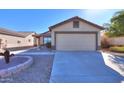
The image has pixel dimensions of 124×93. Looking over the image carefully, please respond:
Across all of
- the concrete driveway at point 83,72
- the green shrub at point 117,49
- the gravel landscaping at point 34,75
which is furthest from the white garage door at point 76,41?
the gravel landscaping at point 34,75

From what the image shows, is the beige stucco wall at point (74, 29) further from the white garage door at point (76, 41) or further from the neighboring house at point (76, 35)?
the white garage door at point (76, 41)

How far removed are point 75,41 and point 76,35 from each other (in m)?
0.64

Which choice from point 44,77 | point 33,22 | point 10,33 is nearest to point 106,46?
point 33,22

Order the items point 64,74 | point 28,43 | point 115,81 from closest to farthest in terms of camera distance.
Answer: point 115,81 < point 64,74 < point 28,43

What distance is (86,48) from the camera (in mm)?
17766

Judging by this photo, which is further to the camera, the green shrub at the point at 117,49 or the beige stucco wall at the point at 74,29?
the beige stucco wall at the point at 74,29

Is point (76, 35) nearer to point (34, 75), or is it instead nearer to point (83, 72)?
point (83, 72)

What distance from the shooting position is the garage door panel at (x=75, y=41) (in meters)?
17.7

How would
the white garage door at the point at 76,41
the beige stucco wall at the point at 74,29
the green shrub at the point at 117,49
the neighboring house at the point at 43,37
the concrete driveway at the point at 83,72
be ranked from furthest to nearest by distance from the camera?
the neighboring house at the point at 43,37, the beige stucco wall at the point at 74,29, the white garage door at the point at 76,41, the green shrub at the point at 117,49, the concrete driveway at the point at 83,72

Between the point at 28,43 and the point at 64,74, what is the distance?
1437cm

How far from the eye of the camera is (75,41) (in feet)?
58.1

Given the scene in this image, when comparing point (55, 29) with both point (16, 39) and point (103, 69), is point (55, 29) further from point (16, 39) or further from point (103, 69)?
point (103, 69)

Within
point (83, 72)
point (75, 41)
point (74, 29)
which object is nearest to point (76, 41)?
point (75, 41)
